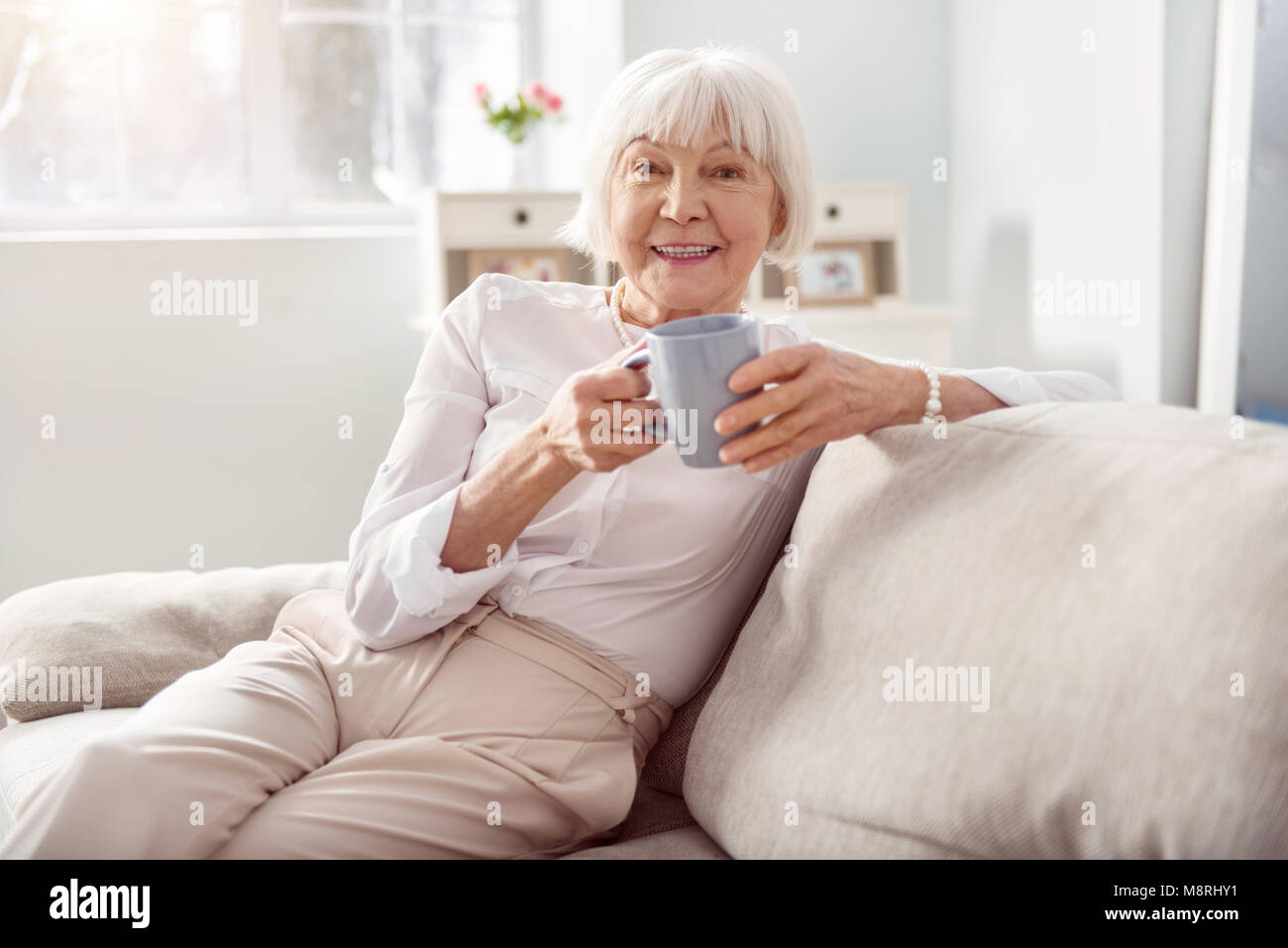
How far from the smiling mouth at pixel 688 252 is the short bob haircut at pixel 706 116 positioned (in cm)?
11

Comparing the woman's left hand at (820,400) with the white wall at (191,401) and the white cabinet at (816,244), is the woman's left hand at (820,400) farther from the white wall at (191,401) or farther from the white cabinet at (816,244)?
the white wall at (191,401)

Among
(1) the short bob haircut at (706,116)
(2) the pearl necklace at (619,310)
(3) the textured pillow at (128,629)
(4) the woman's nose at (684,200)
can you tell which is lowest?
(3) the textured pillow at (128,629)


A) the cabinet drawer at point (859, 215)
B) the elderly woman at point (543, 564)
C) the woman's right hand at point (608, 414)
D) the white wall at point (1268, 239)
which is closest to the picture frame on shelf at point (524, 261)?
the cabinet drawer at point (859, 215)

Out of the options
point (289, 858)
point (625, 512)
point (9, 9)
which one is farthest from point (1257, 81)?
point (9, 9)

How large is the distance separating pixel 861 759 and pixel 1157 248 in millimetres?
2453

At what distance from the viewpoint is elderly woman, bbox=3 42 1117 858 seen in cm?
107

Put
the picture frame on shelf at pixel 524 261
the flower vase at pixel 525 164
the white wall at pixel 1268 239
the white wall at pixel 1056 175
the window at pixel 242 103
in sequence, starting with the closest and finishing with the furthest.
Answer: the white wall at pixel 1268 239, the white wall at pixel 1056 175, the picture frame on shelf at pixel 524 261, the window at pixel 242 103, the flower vase at pixel 525 164

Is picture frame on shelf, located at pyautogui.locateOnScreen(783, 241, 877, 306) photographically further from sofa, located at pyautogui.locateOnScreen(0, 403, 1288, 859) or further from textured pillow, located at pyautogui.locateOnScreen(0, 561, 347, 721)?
sofa, located at pyautogui.locateOnScreen(0, 403, 1288, 859)

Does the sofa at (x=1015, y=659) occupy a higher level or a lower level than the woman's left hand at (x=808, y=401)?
lower

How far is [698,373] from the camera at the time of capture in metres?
0.99

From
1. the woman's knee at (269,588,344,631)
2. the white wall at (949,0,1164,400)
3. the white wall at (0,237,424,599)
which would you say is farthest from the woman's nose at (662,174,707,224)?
the white wall at (0,237,424,599)

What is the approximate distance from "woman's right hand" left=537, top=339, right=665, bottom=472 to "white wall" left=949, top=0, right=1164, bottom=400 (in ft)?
7.90

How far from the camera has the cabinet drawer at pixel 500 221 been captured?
134 inches

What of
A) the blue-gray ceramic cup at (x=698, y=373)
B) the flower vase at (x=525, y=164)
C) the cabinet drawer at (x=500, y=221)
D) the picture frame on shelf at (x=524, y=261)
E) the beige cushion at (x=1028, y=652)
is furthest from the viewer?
A: the flower vase at (x=525, y=164)
